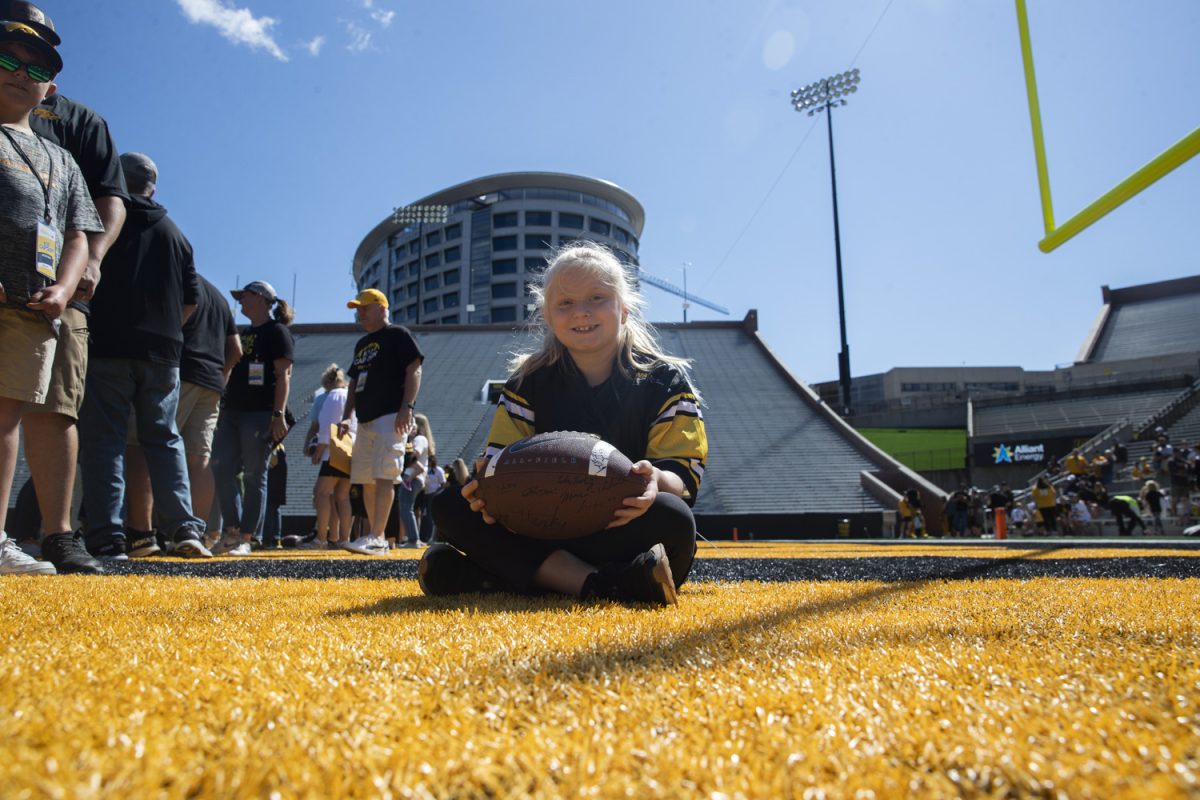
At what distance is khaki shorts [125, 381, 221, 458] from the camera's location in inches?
153

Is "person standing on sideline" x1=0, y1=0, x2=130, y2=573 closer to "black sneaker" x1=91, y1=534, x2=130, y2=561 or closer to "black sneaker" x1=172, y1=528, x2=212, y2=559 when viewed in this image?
"black sneaker" x1=91, y1=534, x2=130, y2=561

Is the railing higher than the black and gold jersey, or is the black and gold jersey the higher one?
the railing

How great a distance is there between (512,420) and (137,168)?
270 centimetres

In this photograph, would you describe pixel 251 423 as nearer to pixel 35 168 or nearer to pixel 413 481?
pixel 413 481

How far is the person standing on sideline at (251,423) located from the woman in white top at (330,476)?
0.72 meters

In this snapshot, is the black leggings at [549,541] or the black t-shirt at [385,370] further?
the black t-shirt at [385,370]

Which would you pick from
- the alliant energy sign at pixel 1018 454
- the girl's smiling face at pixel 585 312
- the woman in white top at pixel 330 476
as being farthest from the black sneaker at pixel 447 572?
the alliant energy sign at pixel 1018 454

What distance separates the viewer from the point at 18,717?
668 mm

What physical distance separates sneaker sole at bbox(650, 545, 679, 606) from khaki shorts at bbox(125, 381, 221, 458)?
10.5ft

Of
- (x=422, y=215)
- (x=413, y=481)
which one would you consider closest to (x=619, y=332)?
(x=413, y=481)

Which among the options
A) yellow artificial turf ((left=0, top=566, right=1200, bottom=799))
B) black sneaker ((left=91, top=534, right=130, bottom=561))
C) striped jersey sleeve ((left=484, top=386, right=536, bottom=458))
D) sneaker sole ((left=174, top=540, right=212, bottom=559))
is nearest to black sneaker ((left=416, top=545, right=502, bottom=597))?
striped jersey sleeve ((left=484, top=386, right=536, bottom=458))

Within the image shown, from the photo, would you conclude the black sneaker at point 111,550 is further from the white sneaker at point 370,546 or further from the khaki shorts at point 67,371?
the white sneaker at point 370,546

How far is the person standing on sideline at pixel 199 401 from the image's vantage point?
3.68 meters

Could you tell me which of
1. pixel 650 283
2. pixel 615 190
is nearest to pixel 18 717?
pixel 615 190
